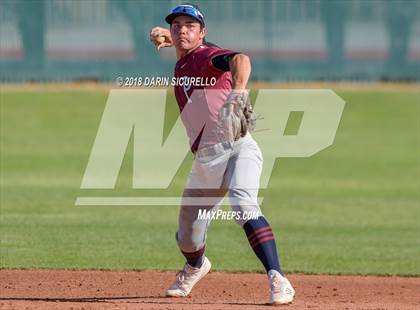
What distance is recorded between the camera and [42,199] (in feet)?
54.8

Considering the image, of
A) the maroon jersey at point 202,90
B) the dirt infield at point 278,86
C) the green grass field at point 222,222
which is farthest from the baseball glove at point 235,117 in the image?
the dirt infield at point 278,86

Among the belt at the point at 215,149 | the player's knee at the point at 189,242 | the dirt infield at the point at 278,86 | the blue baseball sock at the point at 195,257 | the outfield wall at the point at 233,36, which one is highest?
the belt at the point at 215,149

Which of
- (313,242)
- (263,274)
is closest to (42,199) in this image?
(313,242)

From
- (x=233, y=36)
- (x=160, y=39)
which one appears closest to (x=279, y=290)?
(x=160, y=39)

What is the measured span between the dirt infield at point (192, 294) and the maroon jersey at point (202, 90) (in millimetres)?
1377

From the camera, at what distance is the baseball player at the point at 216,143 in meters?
7.82

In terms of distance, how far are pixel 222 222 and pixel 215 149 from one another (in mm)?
7123

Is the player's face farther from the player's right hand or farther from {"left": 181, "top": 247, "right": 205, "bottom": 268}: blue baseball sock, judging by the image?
{"left": 181, "top": 247, "right": 205, "bottom": 268}: blue baseball sock

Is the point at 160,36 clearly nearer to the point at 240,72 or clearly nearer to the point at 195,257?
the point at 240,72

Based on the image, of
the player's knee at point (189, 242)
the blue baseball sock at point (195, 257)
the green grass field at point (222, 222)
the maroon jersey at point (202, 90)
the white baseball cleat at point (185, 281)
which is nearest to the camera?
the maroon jersey at point (202, 90)

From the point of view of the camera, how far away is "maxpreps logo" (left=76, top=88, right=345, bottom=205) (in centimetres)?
2059

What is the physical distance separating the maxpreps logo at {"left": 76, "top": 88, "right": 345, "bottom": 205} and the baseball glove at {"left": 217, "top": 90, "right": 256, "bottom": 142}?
1071 centimetres

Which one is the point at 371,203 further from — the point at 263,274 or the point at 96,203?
the point at 263,274

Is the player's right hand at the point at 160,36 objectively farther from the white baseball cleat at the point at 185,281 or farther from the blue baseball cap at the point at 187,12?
the white baseball cleat at the point at 185,281
